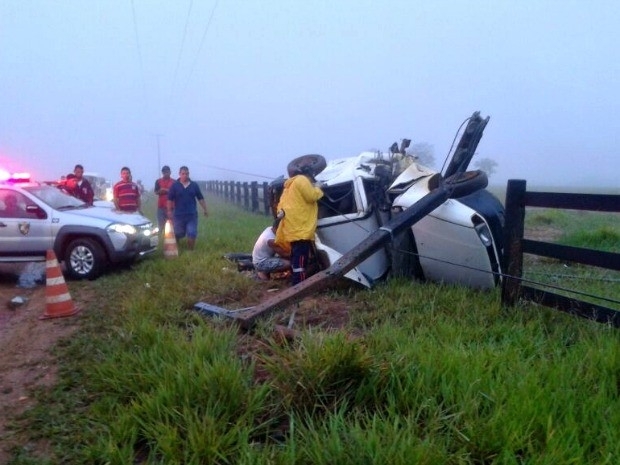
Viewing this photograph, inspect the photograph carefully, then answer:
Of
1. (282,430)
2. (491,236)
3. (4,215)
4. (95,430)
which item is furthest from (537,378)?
(4,215)

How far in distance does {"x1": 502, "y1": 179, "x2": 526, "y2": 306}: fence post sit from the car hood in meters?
6.08

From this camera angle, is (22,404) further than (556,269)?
No

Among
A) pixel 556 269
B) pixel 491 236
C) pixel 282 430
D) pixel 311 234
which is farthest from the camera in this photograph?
pixel 556 269

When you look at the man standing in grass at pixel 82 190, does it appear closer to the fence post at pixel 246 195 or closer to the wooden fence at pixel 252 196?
the wooden fence at pixel 252 196

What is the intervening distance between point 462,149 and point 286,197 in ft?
6.87

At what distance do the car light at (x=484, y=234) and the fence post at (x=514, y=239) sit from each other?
0.88m

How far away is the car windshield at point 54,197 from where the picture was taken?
9273 millimetres

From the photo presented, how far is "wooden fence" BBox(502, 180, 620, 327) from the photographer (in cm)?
427

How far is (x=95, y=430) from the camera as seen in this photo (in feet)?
10.8

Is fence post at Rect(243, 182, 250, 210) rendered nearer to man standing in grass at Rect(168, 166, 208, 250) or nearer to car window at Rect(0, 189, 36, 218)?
man standing in grass at Rect(168, 166, 208, 250)

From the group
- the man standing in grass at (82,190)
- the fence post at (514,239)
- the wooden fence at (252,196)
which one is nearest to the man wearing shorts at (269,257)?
Answer: the fence post at (514,239)

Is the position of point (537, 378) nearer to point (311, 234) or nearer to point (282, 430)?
point (282, 430)

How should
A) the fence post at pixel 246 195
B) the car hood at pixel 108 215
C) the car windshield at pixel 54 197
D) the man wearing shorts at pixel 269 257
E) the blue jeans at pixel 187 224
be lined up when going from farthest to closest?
the fence post at pixel 246 195 < the blue jeans at pixel 187 224 < the car windshield at pixel 54 197 < the car hood at pixel 108 215 < the man wearing shorts at pixel 269 257

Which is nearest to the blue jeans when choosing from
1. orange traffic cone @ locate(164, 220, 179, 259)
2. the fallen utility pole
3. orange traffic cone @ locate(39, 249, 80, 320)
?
orange traffic cone @ locate(164, 220, 179, 259)
